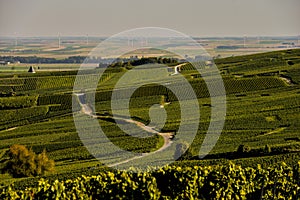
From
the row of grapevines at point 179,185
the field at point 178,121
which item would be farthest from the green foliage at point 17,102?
the row of grapevines at point 179,185

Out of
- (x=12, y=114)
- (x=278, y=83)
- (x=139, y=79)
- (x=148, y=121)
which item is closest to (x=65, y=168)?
(x=148, y=121)

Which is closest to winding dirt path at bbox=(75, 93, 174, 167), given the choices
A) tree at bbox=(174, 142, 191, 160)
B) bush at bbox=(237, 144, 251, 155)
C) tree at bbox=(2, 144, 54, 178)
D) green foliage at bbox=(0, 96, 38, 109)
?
tree at bbox=(174, 142, 191, 160)


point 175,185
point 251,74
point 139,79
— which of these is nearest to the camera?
point 175,185

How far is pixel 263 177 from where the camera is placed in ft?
74.9

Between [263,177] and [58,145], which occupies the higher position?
[263,177]

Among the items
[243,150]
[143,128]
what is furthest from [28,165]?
[243,150]

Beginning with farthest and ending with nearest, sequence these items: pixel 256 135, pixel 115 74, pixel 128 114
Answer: pixel 115 74, pixel 128 114, pixel 256 135

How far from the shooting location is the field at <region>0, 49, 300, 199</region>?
1293 inches

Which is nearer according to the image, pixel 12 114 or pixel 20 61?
pixel 12 114

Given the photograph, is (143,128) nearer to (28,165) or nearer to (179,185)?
(28,165)

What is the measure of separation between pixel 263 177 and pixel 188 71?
6051cm

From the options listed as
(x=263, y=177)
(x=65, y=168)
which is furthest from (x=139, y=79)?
(x=263, y=177)

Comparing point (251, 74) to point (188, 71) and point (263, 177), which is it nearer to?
point (188, 71)

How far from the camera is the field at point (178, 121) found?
32.8 meters
